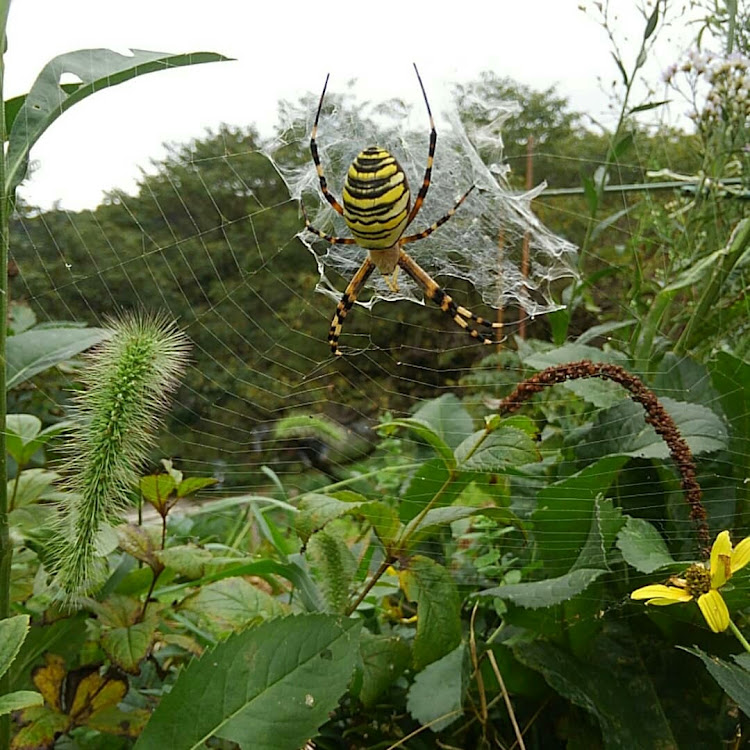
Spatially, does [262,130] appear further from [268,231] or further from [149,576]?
[149,576]

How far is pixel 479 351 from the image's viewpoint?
2441 mm

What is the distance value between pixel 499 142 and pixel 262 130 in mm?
580

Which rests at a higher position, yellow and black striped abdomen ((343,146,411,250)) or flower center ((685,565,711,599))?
yellow and black striped abdomen ((343,146,411,250))

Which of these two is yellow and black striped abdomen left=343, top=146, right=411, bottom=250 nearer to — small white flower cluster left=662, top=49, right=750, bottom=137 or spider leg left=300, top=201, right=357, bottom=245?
spider leg left=300, top=201, right=357, bottom=245

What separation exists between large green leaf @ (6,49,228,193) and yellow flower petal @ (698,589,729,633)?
73 cm

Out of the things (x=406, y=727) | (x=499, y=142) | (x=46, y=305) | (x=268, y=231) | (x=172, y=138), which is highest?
(x=499, y=142)

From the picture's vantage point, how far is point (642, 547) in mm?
818

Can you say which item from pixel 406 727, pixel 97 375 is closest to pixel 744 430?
pixel 406 727

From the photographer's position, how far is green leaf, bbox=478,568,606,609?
2.53 ft

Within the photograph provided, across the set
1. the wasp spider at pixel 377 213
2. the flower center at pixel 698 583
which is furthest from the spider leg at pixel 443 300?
the flower center at pixel 698 583

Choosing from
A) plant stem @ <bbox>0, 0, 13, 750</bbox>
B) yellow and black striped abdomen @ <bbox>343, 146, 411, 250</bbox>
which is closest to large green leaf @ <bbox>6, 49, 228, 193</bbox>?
plant stem @ <bbox>0, 0, 13, 750</bbox>

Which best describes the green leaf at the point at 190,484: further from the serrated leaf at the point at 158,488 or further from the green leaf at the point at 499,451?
the green leaf at the point at 499,451

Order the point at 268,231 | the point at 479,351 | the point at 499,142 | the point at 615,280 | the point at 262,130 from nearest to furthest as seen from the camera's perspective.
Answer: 1. the point at 262,130
2. the point at 499,142
3. the point at 268,231
4. the point at 479,351
5. the point at 615,280

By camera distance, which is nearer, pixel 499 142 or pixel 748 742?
pixel 748 742
